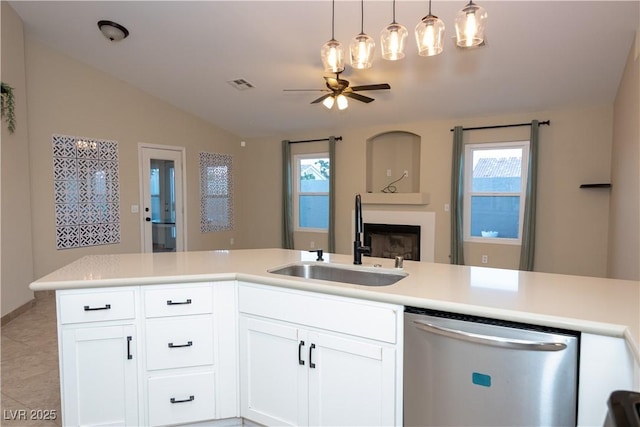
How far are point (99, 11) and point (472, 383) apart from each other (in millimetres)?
4617

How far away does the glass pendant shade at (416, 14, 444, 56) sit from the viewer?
200 centimetres

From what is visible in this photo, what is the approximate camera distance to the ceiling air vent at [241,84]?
197 inches

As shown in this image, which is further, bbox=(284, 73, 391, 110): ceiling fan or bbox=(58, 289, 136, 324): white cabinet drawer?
bbox=(284, 73, 391, 110): ceiling fan

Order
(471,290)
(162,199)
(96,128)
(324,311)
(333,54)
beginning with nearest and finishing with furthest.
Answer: (471,290), (324,311), (333,54), (96,128), (162,199)

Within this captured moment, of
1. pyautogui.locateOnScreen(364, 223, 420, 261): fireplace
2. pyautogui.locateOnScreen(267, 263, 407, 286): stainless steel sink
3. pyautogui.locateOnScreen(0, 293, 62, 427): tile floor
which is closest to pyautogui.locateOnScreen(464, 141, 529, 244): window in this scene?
pyautogui.locateOnScreen(364, 223, 420, 261): fireplace

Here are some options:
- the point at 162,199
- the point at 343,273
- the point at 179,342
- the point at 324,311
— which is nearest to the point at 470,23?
the point at 343,273

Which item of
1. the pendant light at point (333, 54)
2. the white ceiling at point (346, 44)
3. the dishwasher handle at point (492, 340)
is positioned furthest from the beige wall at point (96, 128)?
the dishwasher handle at point (492, 340)

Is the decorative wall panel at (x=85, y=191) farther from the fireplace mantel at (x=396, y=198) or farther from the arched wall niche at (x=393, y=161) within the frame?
the arched wall niche at (x=393, y=161)

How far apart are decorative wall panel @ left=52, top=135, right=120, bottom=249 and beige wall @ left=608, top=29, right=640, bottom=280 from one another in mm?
6060

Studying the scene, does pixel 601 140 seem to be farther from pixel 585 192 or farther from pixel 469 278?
pixel 469 278

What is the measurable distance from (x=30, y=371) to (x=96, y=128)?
351 centimetres

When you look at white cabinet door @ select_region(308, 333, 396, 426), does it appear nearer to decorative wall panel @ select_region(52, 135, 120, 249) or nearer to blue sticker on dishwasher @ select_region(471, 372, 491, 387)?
blue sticker on dishwasher @ select_region(471, 372, 491, 387)

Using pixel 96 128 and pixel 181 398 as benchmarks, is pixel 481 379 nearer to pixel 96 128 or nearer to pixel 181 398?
pixel 181 398

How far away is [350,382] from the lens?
5.33 feet
